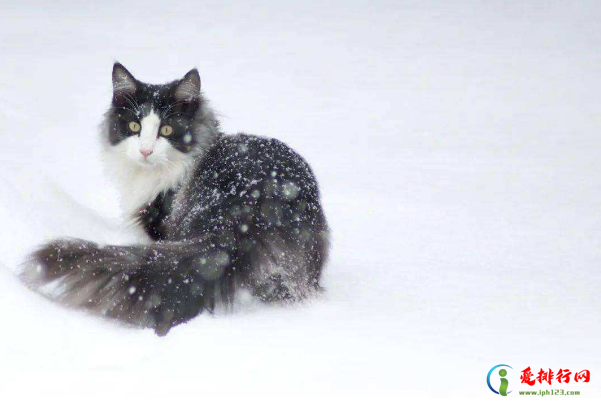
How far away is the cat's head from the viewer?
2861 mm

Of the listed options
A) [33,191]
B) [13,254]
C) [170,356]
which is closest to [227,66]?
[33,191]

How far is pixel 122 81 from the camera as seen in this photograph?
304 centimetres

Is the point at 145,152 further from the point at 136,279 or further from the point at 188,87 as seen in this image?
the point at 136,279

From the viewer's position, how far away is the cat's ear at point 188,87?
2.99 metres

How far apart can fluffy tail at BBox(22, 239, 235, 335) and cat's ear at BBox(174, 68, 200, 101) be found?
3.25 feet

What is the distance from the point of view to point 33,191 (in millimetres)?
3119

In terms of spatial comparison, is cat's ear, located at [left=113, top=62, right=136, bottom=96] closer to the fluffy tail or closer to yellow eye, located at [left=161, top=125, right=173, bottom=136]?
yellow eye, located at [left=161, top=125, right=173, bottom=136]

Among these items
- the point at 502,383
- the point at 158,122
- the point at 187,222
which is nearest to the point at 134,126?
the point at 158,122

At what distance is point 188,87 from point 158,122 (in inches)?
10.4

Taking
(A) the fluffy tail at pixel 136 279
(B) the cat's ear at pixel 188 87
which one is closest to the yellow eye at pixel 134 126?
(B) the cat's ear at pixel 188 87

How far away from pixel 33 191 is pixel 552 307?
2.59m

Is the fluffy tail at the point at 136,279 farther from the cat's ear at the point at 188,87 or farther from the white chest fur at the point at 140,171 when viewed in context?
the cat's ear at the point at 188,87

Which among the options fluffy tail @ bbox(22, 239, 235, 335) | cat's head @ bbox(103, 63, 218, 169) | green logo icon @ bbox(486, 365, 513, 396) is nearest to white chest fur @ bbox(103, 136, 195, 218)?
cat's head @ bbox(103, 63, 218, 169)

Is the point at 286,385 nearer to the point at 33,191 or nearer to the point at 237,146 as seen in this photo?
the point at 237,146
